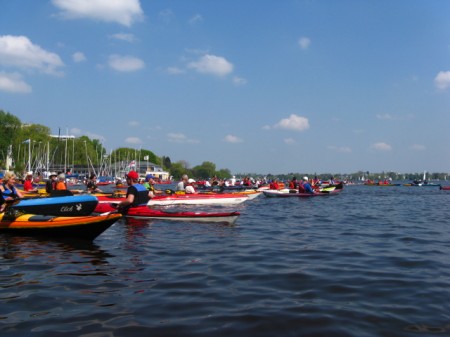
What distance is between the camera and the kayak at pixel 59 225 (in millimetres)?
9750

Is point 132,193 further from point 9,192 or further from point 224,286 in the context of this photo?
point 224,286

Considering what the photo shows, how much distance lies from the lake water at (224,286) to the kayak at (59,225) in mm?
283

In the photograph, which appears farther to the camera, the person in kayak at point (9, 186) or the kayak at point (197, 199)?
the kayak at point (197, 199)

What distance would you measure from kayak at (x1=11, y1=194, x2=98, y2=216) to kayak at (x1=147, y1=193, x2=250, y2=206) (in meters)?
8.25

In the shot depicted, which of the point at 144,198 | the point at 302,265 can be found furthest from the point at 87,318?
the point at 144,198

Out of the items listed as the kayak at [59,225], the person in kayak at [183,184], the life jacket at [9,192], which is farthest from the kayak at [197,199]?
the kayak at [59,225]

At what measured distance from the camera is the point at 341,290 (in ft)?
20.4

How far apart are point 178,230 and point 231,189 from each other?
32832mm

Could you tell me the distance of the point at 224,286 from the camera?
6367 millimetres

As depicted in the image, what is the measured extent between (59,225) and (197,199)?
12692mm

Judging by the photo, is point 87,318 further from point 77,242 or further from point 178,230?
point 178,230

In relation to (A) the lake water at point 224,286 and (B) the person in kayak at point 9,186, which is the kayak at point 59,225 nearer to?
(A) the lake water at point 224,286

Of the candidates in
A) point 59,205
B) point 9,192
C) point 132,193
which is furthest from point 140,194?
point 9,192

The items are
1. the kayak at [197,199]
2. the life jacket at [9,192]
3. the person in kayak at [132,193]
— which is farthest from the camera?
the kayak at [197,199]
